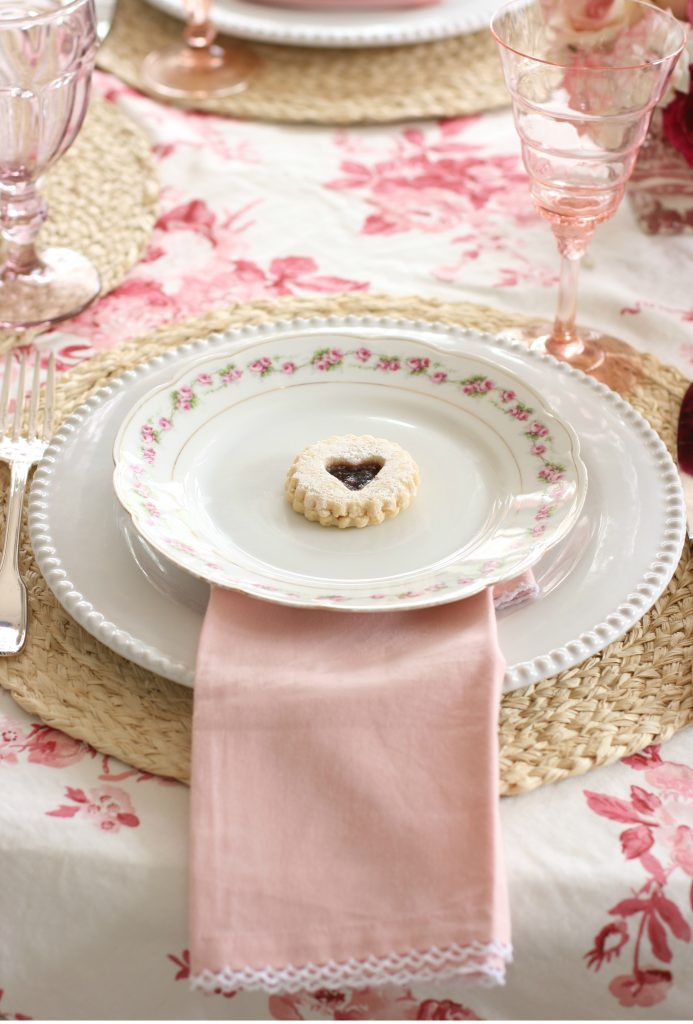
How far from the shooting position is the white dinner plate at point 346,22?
1.30m

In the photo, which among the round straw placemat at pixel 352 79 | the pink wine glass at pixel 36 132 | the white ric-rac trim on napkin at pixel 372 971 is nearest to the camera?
the white ric-rac trim on napkin at pixel 372 971

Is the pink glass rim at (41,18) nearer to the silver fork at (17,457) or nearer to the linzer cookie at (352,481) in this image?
the silver fork at (17,457)

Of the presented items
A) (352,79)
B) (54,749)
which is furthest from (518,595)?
(352,79)

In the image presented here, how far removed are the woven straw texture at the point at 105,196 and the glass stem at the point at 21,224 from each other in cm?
4

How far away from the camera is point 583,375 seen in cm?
83

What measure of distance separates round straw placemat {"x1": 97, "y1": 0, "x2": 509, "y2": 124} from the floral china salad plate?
21.4 inches

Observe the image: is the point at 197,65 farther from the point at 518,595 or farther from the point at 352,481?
the point at 518,595

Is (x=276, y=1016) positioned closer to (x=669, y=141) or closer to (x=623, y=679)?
(x=623, y=679)

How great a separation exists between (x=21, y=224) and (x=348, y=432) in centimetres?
42

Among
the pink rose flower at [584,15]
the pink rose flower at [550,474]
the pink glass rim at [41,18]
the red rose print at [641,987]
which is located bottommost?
the red rose print at [641,987]

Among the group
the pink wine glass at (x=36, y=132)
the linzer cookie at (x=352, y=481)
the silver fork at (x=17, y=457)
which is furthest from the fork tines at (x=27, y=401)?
the linzer cookie at (x=352, y=481)

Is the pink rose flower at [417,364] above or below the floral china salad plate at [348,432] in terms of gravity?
above

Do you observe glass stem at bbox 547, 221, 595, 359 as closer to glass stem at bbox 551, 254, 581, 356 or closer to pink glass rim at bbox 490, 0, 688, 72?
glass stem at bbox 551, 254, 581, 356

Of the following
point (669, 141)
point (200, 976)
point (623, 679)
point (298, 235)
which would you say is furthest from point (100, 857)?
point (669, 141)
